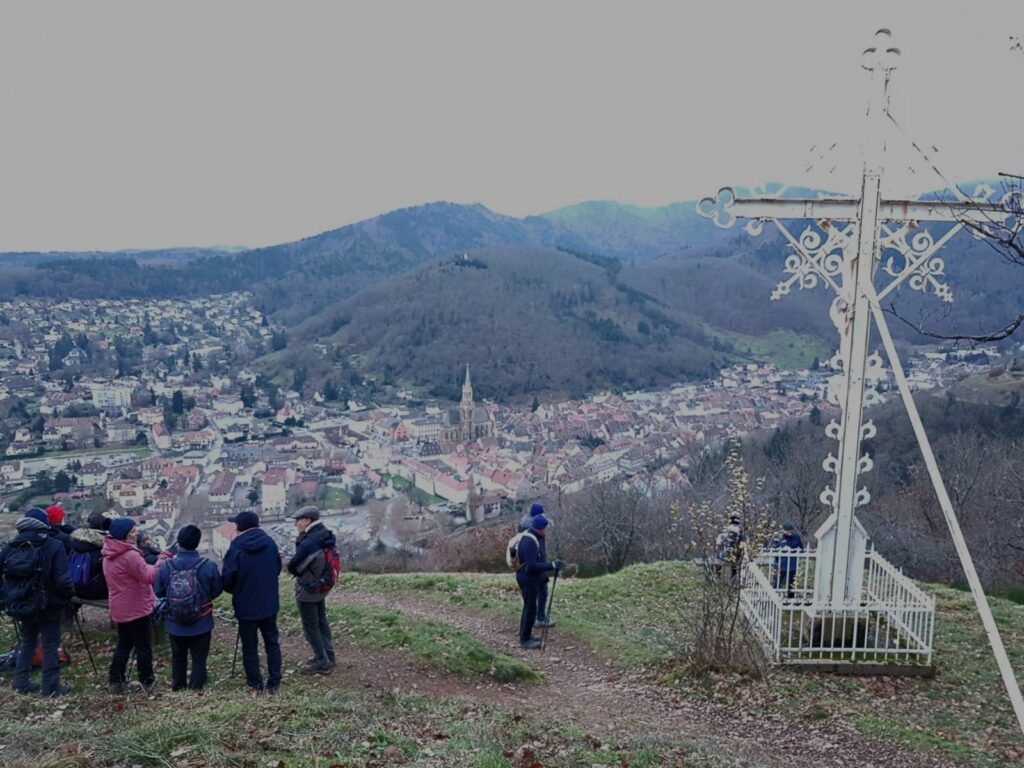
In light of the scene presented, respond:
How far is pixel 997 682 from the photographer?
6891 millimetres

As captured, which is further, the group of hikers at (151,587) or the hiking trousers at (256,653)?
the hiking trousers at (256,653)

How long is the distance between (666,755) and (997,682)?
4.00 meters

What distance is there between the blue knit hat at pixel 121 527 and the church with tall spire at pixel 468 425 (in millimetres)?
67151

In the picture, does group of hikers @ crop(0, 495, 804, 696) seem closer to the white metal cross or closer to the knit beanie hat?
the knit beanie hat

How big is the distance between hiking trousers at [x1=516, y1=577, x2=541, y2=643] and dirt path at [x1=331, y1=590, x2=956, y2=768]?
0.63 ft

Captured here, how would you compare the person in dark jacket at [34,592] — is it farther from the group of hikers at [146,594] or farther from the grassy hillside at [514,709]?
the grassy hillside at [514,709]

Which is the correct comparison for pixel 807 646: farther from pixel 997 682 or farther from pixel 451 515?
pixel 451 515

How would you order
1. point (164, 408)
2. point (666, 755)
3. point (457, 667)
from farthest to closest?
1. point (164, 408)
2. point (457, 667)
3. point (666, 755)

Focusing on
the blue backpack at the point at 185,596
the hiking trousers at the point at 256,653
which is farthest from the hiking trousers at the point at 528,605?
the blue backpack at the point at 185,596

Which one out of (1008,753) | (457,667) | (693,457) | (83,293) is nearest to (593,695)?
(457,667)

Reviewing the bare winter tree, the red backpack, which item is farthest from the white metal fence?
the red backpack

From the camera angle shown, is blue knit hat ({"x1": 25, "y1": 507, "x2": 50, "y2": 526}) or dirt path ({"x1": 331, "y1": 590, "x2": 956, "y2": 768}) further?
blue knit hat ({"x1": 25, "y1": 507, "x2": 50, "y2": 526})

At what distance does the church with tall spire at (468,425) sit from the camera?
75312 mm

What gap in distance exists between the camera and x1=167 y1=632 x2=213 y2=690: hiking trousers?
5824 millimetres
